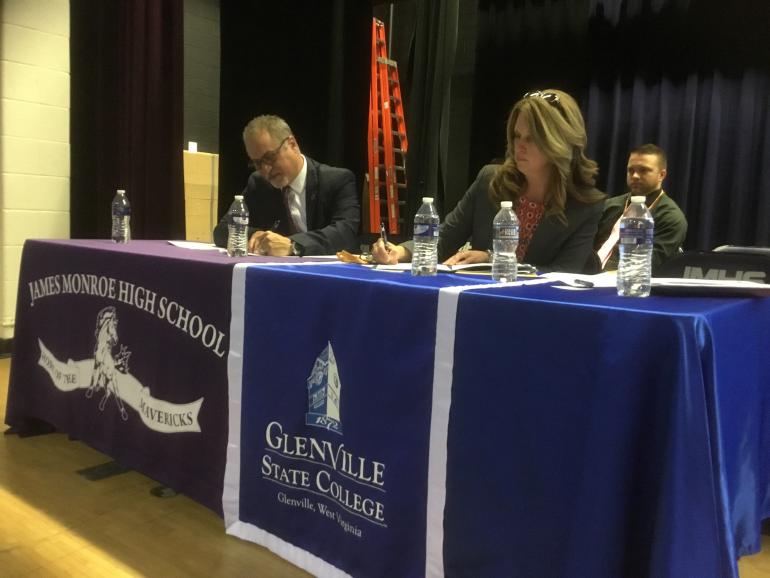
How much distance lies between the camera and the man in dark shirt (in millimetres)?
2916

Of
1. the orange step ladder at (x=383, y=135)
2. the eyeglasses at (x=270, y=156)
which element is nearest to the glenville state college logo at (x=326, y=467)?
the eyeglasses at (x=270, y=156)

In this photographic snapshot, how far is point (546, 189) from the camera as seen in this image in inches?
75.5

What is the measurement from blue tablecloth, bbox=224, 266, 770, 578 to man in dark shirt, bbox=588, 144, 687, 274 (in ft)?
5.41

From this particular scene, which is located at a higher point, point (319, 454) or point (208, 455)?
point (319, 454)

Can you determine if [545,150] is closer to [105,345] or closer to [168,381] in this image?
[168,381]

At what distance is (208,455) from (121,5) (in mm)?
3372

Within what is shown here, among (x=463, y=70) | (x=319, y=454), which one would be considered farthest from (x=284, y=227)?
(x=463, y=70)

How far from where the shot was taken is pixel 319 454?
142 centimetres

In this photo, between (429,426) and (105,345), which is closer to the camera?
(429,426)

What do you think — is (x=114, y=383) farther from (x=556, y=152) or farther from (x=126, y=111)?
(x=126, y=111)

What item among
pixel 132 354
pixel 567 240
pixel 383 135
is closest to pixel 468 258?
pixel 567 240

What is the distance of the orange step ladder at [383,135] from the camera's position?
4418mm

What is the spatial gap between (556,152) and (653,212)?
1455 mm

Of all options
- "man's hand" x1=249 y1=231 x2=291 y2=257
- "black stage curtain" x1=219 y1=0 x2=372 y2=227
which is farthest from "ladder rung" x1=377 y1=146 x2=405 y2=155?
"man's hand" x1=249 y1=231 x2=291 y2=257
